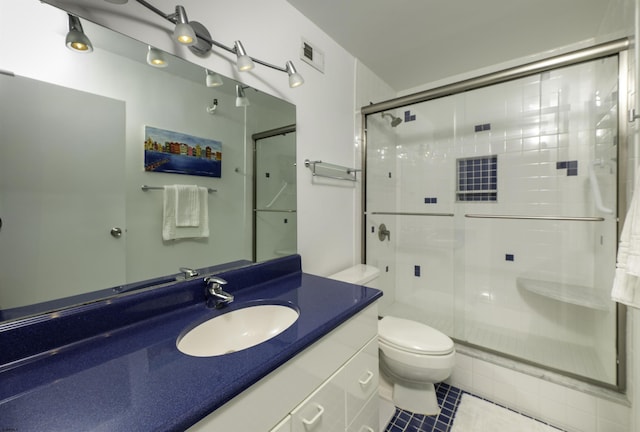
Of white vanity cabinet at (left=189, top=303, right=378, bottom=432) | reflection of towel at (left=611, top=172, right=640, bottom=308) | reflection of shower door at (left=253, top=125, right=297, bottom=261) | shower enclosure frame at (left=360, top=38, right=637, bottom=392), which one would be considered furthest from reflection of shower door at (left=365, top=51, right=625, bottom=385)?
white vanity cabinet at (left=189, top=303, right=378, bottom=432)

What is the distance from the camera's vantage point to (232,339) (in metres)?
0.97

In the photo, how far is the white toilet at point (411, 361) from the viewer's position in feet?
4.69

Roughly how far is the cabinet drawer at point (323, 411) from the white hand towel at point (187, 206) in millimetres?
783

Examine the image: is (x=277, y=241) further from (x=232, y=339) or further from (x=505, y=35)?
(x=505, y=35)

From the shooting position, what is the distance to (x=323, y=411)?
0.81 meters

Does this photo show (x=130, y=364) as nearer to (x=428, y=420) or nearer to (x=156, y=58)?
(x=156, y=58)

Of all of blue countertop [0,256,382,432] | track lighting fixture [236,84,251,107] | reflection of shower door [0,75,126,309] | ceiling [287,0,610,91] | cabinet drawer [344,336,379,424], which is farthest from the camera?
ceiling [287,0,610,91]

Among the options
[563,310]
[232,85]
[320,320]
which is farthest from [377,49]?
[563,310]

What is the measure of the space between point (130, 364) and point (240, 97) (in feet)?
3.60

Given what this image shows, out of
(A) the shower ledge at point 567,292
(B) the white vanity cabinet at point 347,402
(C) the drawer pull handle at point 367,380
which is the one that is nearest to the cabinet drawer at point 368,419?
(B) the white vanity cabinet at point 347,402

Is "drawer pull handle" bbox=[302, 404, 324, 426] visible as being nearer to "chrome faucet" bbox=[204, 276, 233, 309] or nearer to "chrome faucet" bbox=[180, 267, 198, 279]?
"chrome faucet" bbox=[204, 276, 233, 309]

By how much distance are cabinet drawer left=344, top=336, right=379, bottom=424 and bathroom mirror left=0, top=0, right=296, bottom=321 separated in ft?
2.33

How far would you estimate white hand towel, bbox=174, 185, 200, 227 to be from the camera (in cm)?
105

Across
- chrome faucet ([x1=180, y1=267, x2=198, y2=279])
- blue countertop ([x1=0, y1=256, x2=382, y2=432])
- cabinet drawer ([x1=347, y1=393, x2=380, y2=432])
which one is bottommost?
cabinet drawer ([x1=347, y1=393, x2=380, y2=432])
